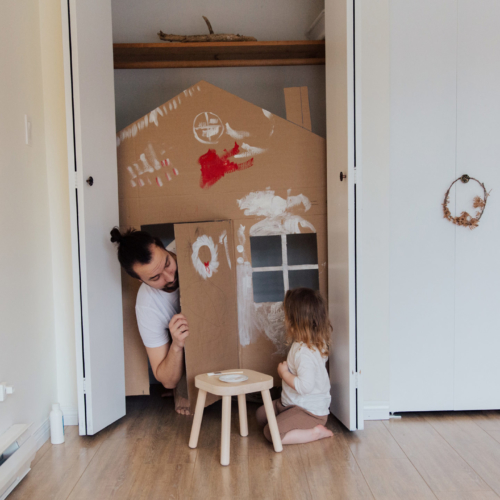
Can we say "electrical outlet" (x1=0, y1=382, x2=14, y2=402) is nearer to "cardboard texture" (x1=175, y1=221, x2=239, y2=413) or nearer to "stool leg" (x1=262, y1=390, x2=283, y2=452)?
"cardboard texture" (x1=175, y1=221, x2=239, y2=413)

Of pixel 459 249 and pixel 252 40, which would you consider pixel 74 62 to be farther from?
pixel 459 249

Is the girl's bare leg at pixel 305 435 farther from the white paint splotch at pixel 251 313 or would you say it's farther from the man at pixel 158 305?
the man at pixel 158 305

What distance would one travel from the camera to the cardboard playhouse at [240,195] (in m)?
2.37

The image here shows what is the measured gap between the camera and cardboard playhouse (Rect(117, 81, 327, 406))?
2.37 metres

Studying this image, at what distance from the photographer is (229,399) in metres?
1.81

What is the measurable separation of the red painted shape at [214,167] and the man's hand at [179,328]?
0.72 meters

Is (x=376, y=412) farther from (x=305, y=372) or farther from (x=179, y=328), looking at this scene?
(x=179, y=328)

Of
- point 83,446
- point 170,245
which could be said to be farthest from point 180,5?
point 83,446

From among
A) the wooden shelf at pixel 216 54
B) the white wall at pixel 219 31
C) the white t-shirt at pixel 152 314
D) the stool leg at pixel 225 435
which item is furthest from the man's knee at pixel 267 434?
the wooden shelf at pixel 216 54

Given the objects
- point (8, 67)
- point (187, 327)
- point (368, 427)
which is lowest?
point (368, 427)

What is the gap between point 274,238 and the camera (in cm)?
239

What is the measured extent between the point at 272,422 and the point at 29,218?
4.48 ft

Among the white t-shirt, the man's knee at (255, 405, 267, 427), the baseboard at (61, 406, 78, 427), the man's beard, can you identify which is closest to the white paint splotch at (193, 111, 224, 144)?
the man's beard

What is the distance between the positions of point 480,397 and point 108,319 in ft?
6.21
